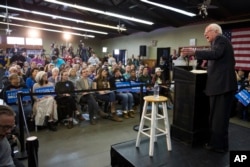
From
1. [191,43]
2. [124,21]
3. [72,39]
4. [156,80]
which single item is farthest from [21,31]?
[156,80]

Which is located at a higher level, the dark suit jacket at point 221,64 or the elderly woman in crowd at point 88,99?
the dark suit jacket at point 221,64

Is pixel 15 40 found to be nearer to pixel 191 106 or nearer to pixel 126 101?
pixel 126 101

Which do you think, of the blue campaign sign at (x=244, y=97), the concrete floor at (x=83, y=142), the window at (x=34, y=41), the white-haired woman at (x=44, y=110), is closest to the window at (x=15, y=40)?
the window at (x=34, y=41)

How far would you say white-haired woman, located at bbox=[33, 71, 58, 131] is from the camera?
345 cm

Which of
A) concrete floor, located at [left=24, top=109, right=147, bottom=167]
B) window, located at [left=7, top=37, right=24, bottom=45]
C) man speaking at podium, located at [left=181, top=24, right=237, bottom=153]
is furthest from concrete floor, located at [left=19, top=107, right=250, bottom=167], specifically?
window, located at [left=7, top=37, right=24, bottom=45]

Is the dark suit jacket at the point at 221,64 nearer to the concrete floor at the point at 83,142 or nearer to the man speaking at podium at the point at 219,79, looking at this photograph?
the man speaking at podium at the point at 219,79

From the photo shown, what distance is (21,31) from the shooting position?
1362 cm

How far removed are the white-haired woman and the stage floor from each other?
5.33 feet

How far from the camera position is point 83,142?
3070mm

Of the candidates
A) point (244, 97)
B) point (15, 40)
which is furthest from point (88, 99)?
point (15, 40)

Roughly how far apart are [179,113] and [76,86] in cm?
228

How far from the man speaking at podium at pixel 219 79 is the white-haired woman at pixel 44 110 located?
2434 millimetres

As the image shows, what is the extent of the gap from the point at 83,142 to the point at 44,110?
954 mm

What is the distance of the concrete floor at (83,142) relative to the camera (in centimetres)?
250
